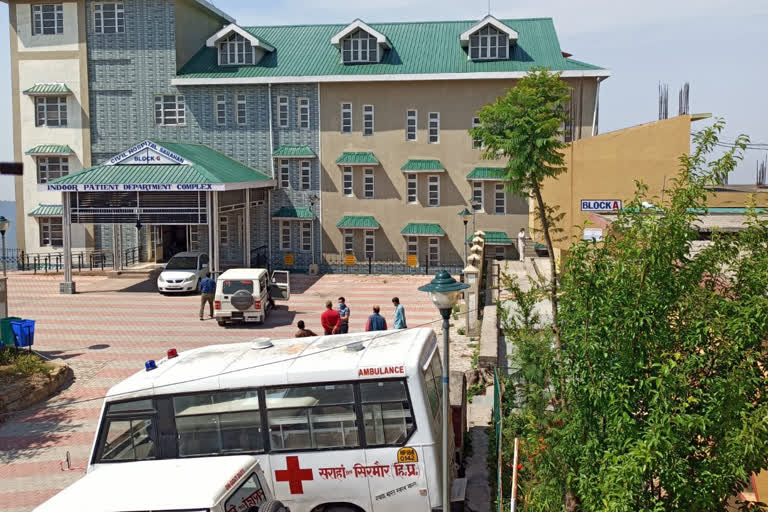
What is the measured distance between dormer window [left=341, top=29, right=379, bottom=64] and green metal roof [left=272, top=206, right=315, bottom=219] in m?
7.37

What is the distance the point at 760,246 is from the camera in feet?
30.4

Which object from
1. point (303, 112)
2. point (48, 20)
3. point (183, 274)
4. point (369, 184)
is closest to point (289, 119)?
point (303, 112)

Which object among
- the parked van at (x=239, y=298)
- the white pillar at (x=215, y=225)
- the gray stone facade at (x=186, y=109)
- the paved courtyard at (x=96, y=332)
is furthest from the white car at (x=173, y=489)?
the gray stone facade at (x=186, y=109)

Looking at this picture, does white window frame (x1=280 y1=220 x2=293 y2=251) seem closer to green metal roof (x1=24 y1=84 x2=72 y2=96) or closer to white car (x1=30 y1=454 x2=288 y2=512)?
green metal roof (x1=24 y1=84 x2=72 y2=96)

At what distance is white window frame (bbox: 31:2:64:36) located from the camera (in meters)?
40.5

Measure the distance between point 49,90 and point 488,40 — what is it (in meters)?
21.1

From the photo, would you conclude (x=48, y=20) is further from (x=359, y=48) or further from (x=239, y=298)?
(x=239, y=298)

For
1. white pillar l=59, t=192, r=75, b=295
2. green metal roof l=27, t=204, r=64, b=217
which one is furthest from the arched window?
green metal roof l=27, t=204, r=64, b=217

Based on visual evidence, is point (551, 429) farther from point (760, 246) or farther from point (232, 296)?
point (232, 296)

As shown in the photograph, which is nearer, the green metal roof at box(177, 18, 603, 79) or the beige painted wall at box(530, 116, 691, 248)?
the beige painted wall at box(530, 116, 691, 248)

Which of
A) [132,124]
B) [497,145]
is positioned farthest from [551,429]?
[132,124]

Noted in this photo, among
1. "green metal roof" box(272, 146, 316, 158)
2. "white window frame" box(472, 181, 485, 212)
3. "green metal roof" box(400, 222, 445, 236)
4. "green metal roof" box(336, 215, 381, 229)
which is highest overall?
"green metal roof" box(272, 146, 316, 158)

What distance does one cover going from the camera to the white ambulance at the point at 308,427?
1134 cm

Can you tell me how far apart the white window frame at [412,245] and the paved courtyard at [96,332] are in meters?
2.41
